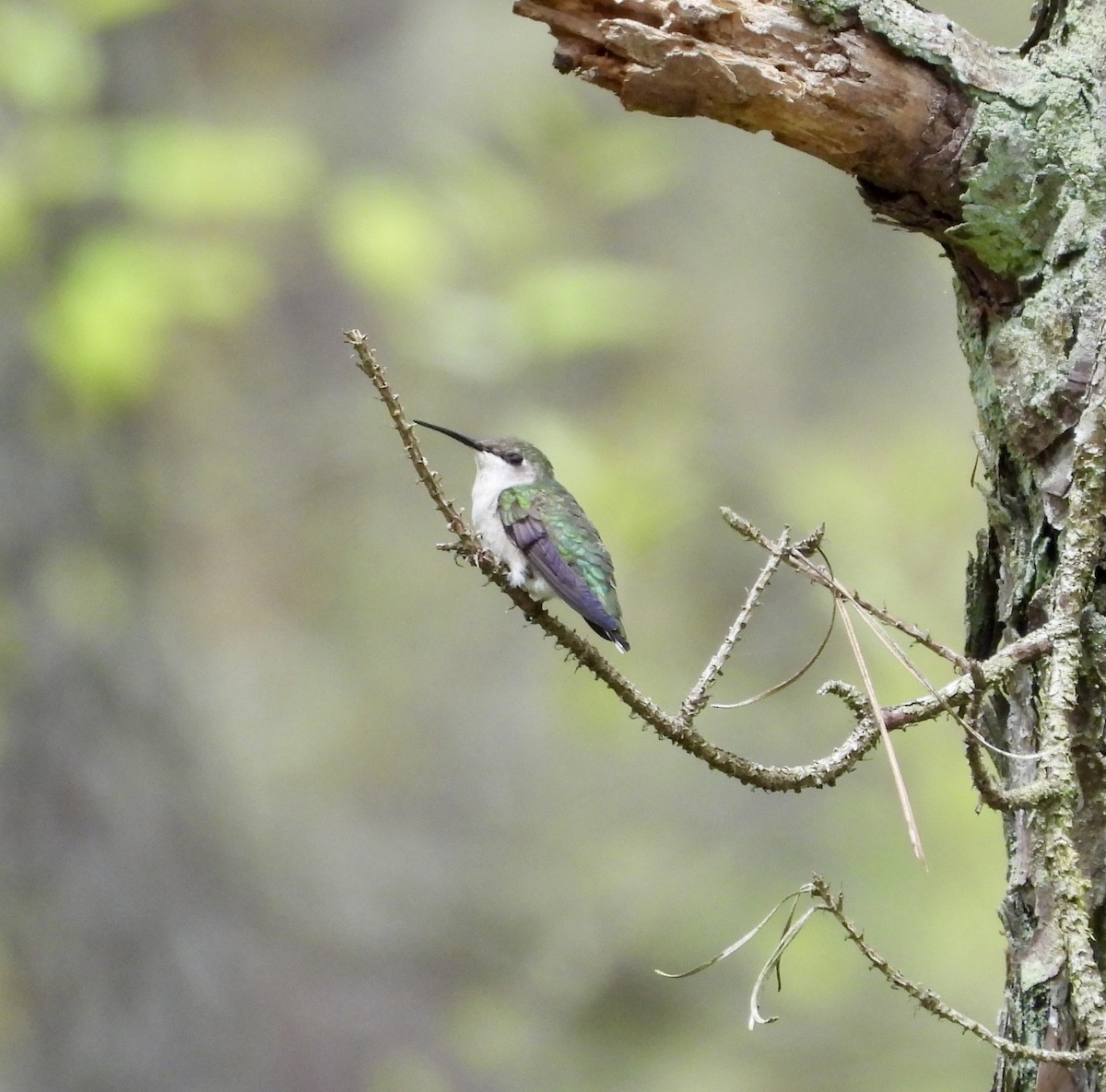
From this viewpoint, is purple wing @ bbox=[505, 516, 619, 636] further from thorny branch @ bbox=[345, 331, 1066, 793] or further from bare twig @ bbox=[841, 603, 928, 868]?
bare twig @ bbox=[841, 603, 928, 868]

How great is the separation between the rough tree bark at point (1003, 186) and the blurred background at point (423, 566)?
10.4 feet

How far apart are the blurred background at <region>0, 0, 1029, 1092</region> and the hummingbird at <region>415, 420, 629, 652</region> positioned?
6.32 feet

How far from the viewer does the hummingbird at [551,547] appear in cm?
310

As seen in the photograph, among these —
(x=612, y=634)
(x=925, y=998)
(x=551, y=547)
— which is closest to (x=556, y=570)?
(x=551, y=547)

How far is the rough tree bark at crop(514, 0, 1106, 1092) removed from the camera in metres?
2.05

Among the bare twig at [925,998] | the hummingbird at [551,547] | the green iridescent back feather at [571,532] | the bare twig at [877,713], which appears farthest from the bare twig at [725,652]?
the green iridescent back feather at [571,532]

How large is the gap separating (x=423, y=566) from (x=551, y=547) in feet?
18.0

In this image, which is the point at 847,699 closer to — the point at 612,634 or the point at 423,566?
the point at 612,634

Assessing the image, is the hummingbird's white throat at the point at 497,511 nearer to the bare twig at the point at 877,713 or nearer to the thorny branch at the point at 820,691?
the thorny branch at the point at 820,691

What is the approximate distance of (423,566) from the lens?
28.4 ft

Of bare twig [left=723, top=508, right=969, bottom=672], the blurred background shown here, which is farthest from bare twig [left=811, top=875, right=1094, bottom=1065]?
the blurred background

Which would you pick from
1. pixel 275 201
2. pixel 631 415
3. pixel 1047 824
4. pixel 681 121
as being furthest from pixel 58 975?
pixel 681 121

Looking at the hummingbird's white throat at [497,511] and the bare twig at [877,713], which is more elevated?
the bare twig at [877,713]

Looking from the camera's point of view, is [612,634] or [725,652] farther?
[612,634]
